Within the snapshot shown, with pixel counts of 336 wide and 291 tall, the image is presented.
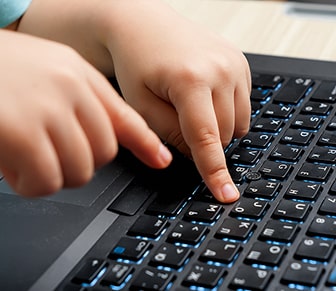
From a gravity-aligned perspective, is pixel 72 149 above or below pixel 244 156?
below

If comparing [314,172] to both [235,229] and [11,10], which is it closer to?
[235,229]

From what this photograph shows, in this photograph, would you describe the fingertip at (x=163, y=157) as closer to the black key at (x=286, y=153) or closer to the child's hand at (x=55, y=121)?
the child's hand at (x=55, y=121)

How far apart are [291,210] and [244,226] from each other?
0.03 m

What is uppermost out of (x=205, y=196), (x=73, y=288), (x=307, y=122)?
(x=307, y=122)

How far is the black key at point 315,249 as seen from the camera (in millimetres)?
432

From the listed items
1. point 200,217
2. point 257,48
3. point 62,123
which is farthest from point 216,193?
point 257,48

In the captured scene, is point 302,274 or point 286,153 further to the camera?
point 286,153

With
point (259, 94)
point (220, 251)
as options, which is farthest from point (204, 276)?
point (259, 94)

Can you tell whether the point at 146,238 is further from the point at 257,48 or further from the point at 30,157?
the point at 257,48

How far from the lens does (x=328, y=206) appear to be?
0.48m

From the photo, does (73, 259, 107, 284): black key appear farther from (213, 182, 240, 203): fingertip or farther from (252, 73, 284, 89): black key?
(252, 73, 284, 89): black key

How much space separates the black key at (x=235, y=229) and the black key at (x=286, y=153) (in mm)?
77

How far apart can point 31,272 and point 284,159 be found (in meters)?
0.18

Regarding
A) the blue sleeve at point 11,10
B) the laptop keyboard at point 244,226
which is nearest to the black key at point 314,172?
the laptop keyboard at point 244,226
